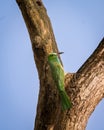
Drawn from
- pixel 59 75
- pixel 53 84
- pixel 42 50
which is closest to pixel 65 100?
pixel 59 75

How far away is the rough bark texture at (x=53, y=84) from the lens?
209 cm

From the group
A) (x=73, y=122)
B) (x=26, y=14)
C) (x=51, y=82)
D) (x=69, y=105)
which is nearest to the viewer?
(x=69, y=105)

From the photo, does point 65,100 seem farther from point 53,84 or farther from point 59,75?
point 53,84

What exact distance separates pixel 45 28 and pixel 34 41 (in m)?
0.12

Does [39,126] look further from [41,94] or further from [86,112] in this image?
[86,112]

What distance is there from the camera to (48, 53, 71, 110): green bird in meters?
1.93

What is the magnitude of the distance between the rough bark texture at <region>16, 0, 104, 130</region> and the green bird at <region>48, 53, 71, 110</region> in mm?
Result: 131

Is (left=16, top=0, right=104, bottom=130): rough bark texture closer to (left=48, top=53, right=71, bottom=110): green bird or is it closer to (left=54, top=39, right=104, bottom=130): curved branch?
(left=54, top=39, right=104, bottom=130): curved branch

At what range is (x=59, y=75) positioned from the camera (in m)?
2.00

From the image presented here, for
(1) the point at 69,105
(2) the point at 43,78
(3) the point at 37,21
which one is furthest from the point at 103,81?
(3) the point at 37,21

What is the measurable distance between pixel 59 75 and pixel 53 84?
0.28 m

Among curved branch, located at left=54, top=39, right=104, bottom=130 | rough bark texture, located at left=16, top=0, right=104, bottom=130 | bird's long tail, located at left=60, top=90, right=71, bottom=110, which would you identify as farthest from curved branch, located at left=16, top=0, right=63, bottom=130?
bird's long tail, located at left=60, top=90, right=71, bottom=110

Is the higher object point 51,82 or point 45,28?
point 45,28

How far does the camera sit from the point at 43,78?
2.35 meters
